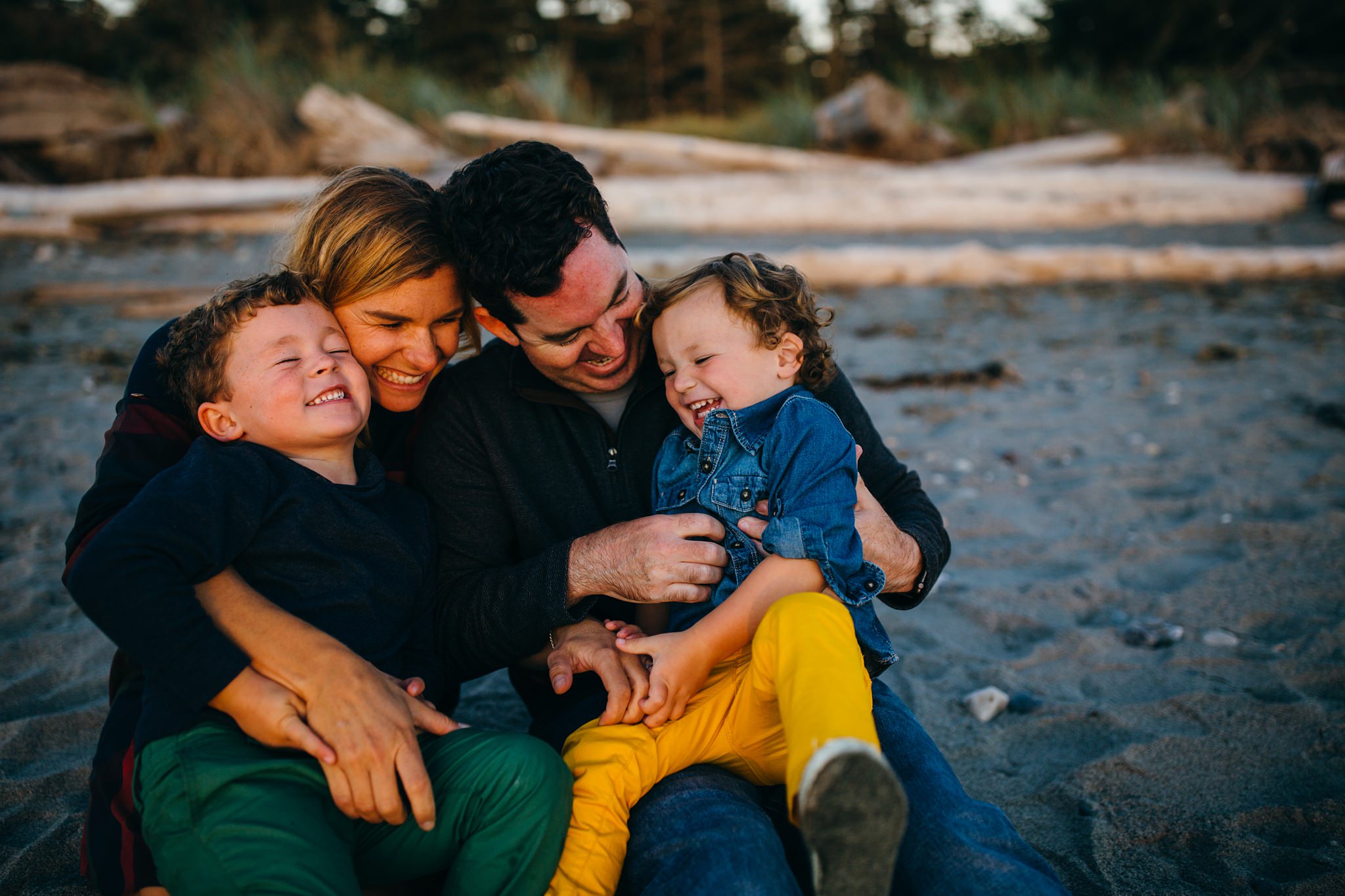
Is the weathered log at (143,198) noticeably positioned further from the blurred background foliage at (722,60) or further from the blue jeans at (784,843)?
the blue jeans at (784,843)

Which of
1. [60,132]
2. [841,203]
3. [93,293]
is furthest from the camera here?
[60,132]

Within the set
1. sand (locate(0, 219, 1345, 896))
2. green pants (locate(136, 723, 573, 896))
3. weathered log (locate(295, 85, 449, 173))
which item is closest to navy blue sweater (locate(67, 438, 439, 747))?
green pants (locate(136, 723, 573, 896))

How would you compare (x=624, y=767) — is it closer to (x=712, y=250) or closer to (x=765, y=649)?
(x=765, y=649)

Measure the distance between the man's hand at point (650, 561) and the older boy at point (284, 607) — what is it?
0.43 meters

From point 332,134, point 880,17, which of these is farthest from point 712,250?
point 880,17

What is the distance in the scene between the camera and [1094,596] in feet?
10.7

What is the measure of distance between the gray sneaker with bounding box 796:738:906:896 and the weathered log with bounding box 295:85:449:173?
34.1ft

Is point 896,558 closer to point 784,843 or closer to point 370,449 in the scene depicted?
point 784,843

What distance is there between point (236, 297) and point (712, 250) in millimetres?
6935

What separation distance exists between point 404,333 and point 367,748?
111 centimetres

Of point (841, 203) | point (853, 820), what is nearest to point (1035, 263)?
point (841, 203)

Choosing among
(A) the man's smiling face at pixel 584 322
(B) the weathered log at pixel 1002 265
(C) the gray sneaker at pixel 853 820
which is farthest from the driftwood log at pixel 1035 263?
(C) the gray sneaker at pixel 853 820

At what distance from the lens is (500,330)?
2.44m

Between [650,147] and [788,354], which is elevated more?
[650,147]
